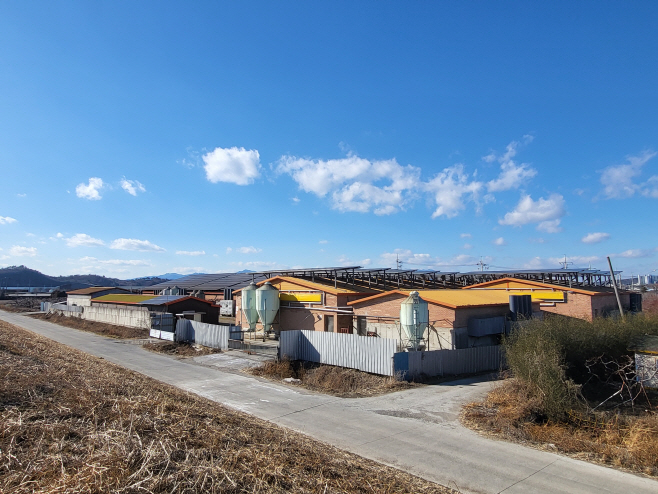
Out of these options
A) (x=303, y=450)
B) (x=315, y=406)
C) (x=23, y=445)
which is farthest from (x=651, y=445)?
(x=23, y=445)

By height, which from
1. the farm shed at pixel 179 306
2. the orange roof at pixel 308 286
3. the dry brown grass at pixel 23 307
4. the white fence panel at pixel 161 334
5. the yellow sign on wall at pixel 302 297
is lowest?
the dry brown grass at pixel 23 307

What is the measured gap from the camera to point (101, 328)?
40.5 metres

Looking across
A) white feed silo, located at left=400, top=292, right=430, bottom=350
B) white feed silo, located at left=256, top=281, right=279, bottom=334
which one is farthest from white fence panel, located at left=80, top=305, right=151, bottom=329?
white feed silo, located at left=400, top=292, right=430, bottom=350

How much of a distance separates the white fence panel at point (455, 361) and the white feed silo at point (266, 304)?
51.8 feet

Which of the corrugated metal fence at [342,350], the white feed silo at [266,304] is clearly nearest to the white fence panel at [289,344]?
the corrugated metal fence at [342,350]

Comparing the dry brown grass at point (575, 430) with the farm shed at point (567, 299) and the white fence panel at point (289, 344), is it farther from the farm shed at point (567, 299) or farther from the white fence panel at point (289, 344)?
the farm shed at point (567, 299)

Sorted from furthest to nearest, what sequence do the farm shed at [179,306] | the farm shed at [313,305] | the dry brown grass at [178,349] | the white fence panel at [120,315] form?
1. the white fence panel at [120,315]
2. the farm shed at [179,306]
3. the farm shed at [313,305]
4. the dry brown grass at [178,349]

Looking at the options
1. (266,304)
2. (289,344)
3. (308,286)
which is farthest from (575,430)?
(266,304)

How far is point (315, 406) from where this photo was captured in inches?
581

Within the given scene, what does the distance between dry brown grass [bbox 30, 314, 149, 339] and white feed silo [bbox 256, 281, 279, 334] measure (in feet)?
37.0

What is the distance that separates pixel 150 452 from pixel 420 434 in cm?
765

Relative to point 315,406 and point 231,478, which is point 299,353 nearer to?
point 315,406

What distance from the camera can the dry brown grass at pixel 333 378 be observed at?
56.4ft

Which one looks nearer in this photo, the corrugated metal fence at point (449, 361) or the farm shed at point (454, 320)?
the corrugated metal fence at point (449, 361)
